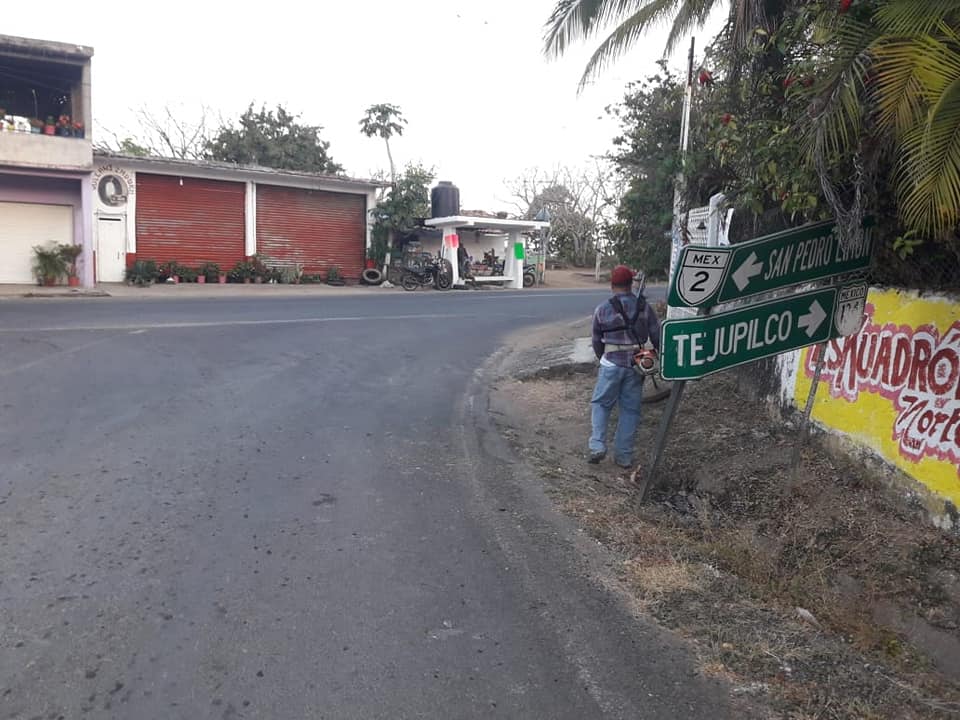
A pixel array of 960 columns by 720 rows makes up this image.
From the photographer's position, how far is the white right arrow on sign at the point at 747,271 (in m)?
5.21

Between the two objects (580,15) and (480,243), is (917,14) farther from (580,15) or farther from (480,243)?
(480,243)

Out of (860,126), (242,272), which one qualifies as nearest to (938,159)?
(860,126)

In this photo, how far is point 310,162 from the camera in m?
45.3

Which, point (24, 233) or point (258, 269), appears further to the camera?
point (258, 269)

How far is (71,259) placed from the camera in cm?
2350

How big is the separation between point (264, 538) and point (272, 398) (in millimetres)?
4105

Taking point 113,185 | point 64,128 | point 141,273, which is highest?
point 64,128

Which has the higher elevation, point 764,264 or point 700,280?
point 764,264

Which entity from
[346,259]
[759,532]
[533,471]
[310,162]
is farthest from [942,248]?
[310,162]

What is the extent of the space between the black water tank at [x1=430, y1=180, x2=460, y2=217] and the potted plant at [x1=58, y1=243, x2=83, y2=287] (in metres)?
15.0

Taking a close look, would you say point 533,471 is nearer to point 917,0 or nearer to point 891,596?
point 891,596

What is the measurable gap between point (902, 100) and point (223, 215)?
2726 cm

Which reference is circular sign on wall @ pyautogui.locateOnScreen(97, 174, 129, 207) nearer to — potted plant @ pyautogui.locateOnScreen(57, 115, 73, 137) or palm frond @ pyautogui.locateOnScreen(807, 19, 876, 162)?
potted plant @ pyautogui.locateOnScreen(57, 115, 73, 137)

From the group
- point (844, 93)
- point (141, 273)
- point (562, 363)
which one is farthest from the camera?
point (141, 273)
